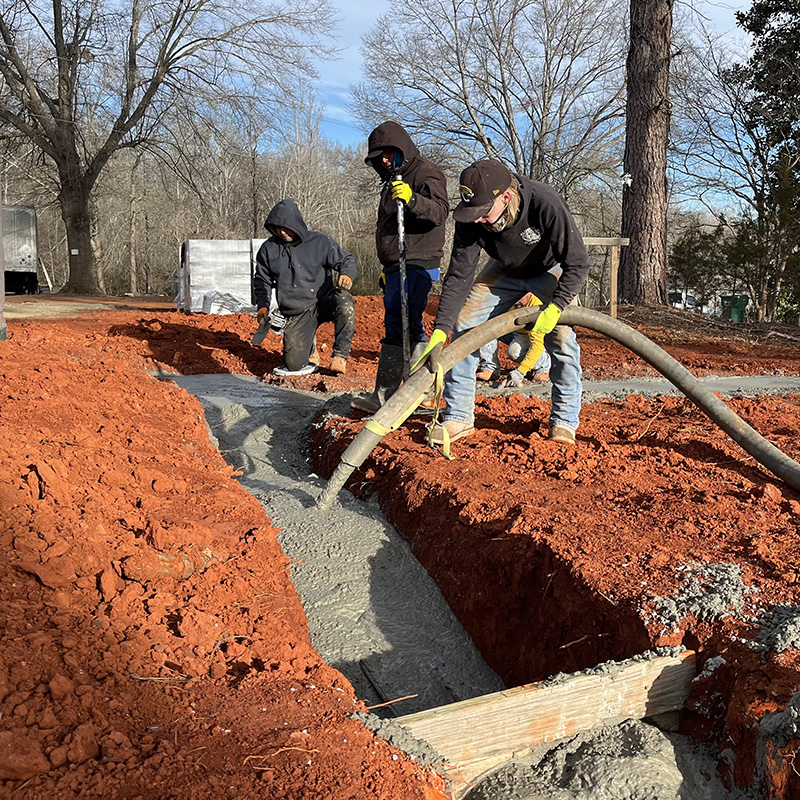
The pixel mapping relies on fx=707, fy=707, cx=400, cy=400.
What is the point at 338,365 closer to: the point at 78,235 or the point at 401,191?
the point at 401,191

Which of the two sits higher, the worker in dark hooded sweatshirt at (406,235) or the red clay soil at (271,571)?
the worker in dark hooded sweatshirt at (406,235)

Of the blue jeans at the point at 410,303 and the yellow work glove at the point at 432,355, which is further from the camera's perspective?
the blue jeans at the point at 410,303

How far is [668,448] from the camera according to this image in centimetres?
452

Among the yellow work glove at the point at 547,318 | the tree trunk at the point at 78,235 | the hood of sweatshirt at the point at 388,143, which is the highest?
the tree trunk at the point at 78,235

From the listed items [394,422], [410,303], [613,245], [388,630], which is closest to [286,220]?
[410,303]

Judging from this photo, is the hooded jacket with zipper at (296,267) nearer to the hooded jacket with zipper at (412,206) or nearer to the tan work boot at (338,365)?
the tan work boot at (338,365)

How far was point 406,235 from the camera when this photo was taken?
17.3ft

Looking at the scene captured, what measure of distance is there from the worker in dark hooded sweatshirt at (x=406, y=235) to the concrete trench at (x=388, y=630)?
594 mm

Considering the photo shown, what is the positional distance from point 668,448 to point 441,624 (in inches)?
81.0

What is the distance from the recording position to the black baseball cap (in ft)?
11.8

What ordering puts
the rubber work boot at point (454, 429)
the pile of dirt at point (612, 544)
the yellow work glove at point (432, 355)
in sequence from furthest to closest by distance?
the rubber work boot at point (454, 429)
the yellow work glove at point (432, 355)
the pile of dirt at point (612, 544)

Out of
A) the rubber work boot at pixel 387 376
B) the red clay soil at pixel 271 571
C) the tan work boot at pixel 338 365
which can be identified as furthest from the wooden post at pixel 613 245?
the rubber work boot at pixel 387 376

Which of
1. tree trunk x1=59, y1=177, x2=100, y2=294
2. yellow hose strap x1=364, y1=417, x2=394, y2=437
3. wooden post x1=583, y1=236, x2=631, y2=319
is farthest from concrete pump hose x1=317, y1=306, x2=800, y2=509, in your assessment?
tree trunk x1=59, y1=177, x2=100, y2=294

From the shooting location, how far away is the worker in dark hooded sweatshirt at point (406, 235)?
511cm
